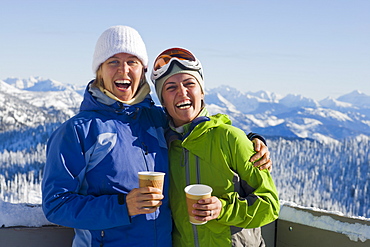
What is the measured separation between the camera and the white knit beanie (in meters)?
2.75

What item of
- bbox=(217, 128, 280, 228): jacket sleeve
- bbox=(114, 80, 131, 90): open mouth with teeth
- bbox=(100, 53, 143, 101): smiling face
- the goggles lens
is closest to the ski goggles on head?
the goggles lens

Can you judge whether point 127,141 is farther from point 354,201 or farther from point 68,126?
point 354,201

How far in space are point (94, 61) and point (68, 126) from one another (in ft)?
2.04

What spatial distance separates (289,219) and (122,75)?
2.01 m

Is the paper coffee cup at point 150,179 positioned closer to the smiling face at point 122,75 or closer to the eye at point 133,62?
the smiling face at point 122,75

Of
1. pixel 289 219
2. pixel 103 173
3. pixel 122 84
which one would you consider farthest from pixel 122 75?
pixel 289 219

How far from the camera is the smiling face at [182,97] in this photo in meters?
2.89

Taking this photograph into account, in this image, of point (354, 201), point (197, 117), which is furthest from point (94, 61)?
point (354, 201)

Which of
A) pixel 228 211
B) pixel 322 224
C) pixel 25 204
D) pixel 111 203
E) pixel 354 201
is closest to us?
pixel 111 203

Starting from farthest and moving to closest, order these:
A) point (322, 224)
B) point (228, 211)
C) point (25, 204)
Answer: point (322, 224), point (25, 204), point (228, 211)

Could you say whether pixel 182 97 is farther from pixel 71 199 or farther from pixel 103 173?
pixel 71 199

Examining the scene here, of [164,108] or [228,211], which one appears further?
[164,108]

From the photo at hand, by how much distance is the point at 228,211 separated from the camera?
8.34 ft

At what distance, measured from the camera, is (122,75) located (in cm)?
271
